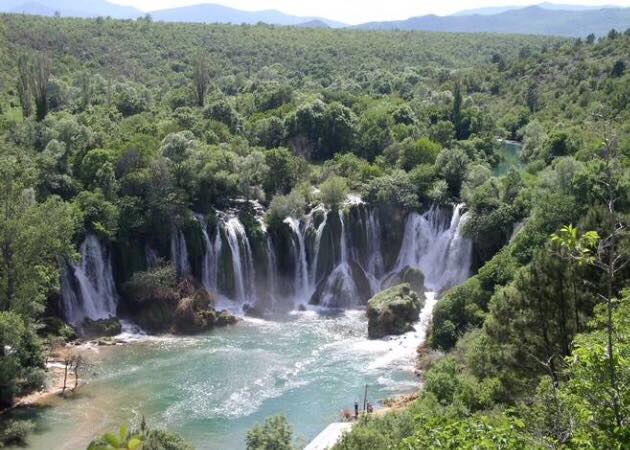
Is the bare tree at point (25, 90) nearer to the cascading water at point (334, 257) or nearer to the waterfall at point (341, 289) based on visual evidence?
the cascading water at point (334, 257)

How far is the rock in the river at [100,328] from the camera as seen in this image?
41500 millimetres

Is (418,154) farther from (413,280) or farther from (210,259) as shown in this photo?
(210,259)

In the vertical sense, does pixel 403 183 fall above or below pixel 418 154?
below

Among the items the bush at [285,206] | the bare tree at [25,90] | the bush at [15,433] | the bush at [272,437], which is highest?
the bare tree at [25,90]

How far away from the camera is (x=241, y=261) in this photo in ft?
157

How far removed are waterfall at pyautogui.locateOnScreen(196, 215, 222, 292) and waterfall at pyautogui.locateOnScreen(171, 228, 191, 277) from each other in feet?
3.63

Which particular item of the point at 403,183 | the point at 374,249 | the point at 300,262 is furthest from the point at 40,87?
the point at 403,183

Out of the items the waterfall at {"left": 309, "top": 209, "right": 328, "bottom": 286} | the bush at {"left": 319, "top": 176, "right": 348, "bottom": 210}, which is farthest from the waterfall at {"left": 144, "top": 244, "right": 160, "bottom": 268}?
the bush at {"left": 319, "top": 176, "right": 348, "bottom": 210}

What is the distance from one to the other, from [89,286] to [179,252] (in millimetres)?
6059

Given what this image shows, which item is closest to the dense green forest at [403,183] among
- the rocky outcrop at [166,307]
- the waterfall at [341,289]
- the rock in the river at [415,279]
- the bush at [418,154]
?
the bush at [418,154]

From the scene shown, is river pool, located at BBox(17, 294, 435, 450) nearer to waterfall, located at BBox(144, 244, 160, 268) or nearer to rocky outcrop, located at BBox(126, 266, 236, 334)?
rocky outcrop, located at BBox(126, 266, 236, 334)

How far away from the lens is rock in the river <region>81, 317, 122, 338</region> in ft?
136

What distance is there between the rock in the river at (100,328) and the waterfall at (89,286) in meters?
0.63

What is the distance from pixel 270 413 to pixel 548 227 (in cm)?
1814
